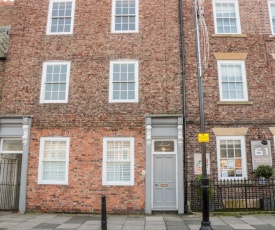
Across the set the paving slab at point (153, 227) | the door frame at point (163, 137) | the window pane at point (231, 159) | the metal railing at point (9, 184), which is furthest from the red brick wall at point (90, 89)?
the window pane at point (231, 159)

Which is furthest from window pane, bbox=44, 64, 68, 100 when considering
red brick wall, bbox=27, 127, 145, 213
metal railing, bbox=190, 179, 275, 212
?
metal railing, bbox=190, 179, 275, 212

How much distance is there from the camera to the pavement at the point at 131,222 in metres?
9.23

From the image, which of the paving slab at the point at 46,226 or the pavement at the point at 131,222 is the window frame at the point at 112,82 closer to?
the pavement at the point at 131,222

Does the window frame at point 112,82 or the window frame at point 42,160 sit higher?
the window frame at point 112,82

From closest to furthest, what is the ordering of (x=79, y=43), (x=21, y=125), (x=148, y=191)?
(x=148, y=191) → (x=21, y=125) → (x=79, y=43)

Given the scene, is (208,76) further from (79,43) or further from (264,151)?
(79,43)

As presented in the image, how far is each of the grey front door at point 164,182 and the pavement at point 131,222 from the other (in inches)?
24.2

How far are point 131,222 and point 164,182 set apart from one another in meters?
2.65

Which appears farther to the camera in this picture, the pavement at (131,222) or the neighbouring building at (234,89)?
the neighbouring building at (234,89)

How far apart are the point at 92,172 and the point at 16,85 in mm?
5485

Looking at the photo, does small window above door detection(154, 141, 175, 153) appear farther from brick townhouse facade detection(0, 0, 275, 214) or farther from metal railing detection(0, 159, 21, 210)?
metal railing detection(0, 159, 21, 210)

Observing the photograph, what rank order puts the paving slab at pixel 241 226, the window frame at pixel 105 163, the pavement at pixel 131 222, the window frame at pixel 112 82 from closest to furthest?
the paving slab at pixel 241 226 < the pavement at pixel 131 222 < the window frame at pixel 105 163 < the window frame at pixel 112 82

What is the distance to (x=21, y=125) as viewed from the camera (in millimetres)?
12680

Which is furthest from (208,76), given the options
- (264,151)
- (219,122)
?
(264,151)
